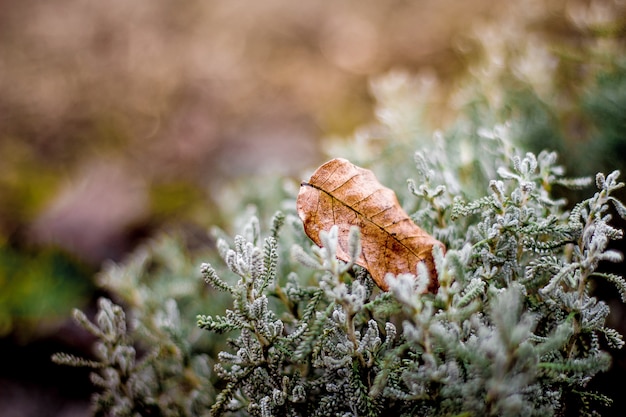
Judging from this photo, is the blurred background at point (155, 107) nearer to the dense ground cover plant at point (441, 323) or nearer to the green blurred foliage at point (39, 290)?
the green blurred foliage at point (39, 290)

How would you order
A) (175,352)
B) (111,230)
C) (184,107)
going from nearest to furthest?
(175,352) → (111,230) → (184,107)

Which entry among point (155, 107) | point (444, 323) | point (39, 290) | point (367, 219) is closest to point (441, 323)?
point (444, 323)

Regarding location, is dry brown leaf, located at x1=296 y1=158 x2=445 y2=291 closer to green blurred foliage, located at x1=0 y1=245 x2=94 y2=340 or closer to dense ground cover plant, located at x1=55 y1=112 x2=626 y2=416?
dense ground cover plant, located at x1=55 y1=112 x2=626 y2=416

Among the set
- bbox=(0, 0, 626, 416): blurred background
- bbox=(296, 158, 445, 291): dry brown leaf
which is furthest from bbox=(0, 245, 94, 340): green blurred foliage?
bbox=(296, 158, 445, 291): dry brown leaf

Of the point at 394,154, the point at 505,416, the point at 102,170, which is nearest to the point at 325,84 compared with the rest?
the point at 102,170

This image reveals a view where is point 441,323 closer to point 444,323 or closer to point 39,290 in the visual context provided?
point 444,323

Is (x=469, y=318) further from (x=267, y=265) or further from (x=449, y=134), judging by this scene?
(x=449, y=134)
